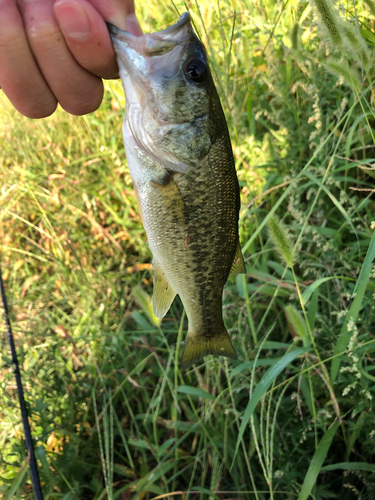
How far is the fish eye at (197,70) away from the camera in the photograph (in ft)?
4.01

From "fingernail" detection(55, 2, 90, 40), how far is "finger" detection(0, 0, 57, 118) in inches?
4.5

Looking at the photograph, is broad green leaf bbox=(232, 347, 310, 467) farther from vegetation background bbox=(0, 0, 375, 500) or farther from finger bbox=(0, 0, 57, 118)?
finger bbox=(0, 0, 57, 118)

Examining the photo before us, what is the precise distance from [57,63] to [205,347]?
104 cm

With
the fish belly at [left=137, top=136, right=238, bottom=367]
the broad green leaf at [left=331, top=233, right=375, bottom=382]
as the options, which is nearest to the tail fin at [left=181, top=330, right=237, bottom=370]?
the fish belly at [left=137, top=136, right=238, bottom=367]

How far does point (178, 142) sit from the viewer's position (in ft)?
4.12

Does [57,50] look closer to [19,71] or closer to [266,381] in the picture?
[19,71]

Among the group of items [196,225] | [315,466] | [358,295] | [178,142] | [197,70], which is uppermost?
[197,70]

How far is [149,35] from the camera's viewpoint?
4.00ft

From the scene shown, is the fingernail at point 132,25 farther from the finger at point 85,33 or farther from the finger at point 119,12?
the finger at point 85,33

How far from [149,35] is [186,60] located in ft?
0.43

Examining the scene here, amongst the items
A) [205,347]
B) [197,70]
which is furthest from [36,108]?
[205,347]

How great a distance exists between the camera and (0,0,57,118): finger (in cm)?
110

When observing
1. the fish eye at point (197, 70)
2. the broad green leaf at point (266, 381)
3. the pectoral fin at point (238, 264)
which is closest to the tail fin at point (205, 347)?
the broad green leaf at point (266, 381)

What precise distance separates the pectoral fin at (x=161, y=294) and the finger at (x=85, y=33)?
0.68m
